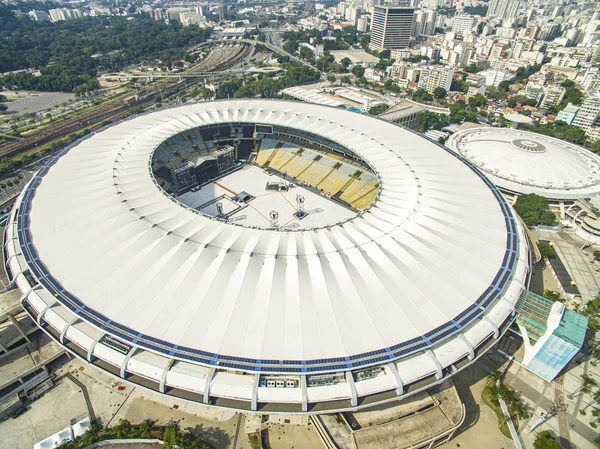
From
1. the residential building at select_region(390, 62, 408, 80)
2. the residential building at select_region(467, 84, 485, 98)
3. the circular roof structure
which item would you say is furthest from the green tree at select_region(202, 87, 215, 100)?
the residential building at select_region(467, 84, 485, 98)

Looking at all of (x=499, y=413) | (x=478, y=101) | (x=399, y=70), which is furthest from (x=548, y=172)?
(x=399, y=70)

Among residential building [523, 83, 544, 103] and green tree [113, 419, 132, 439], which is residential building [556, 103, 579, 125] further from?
green tree [113, 419, 132, 439]

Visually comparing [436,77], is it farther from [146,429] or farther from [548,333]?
[146,429]

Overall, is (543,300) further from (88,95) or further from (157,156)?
(88,95)

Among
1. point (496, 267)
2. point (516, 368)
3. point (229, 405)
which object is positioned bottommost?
point (516, 368)

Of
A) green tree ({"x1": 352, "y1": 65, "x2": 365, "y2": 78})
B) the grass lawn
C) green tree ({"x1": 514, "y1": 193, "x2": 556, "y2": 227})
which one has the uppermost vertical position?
green tree ({"x1": 352, "y1": 65, "x2": 365, "y2": 78})

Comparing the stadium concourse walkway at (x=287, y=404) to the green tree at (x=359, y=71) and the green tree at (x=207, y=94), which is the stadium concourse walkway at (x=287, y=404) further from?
the green tree at (x=359, y=71)

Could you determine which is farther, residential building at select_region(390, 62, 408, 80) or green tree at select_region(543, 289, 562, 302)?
residential building at select_region(390, 62, 408, 80)

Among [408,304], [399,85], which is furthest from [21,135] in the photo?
[399,85]
